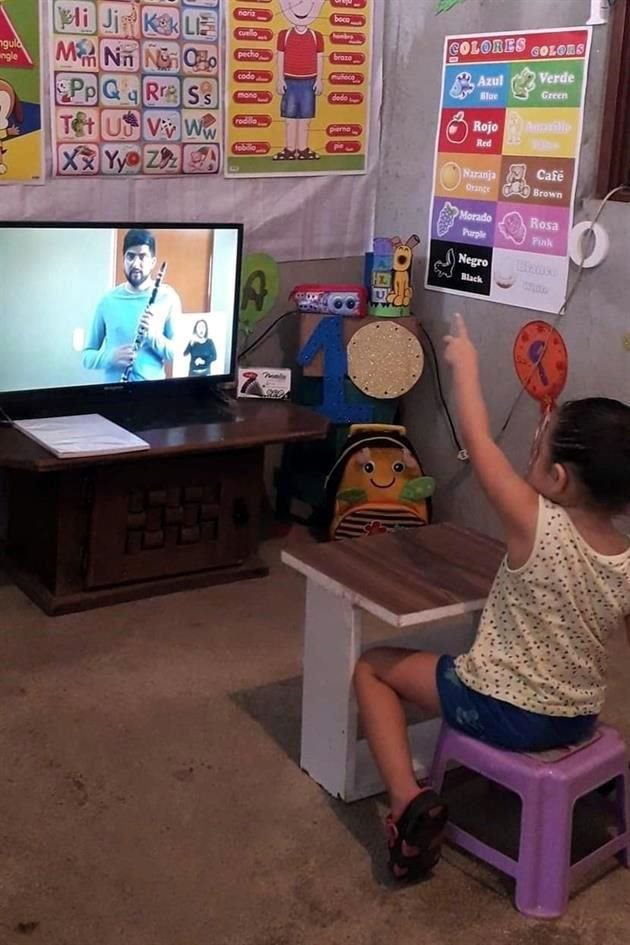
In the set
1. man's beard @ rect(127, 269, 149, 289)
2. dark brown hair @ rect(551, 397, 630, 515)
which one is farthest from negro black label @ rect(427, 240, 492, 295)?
dark brown hair @ rect(551, 397, 630, 515)

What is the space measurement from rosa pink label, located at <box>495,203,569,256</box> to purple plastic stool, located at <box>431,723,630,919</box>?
5.50 ft

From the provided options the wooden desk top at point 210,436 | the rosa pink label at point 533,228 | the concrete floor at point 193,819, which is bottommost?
the concrete floor at point 193,819

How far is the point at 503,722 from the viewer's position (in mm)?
2021

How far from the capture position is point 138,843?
219cm

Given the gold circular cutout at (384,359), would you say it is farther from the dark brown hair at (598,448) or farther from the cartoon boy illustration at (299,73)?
the dark brown hair at (598,448)

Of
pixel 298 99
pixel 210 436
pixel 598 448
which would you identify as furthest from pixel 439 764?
pixel 298 99

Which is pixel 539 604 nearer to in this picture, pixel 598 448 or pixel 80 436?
pixel 598 448

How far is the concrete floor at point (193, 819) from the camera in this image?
1986 millimetres

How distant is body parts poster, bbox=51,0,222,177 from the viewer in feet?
10.8

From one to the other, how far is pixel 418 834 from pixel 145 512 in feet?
4.91

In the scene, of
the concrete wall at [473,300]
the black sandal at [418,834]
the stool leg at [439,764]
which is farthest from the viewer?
the concrete wall at [473,300]

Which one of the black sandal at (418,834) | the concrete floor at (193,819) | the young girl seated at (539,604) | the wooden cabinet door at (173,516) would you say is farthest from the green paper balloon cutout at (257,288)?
the black sandal at (418,834)

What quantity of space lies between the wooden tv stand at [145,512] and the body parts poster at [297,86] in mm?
852

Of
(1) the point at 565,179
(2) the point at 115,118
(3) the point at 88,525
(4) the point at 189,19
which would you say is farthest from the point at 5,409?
(1) the point at 565,179
